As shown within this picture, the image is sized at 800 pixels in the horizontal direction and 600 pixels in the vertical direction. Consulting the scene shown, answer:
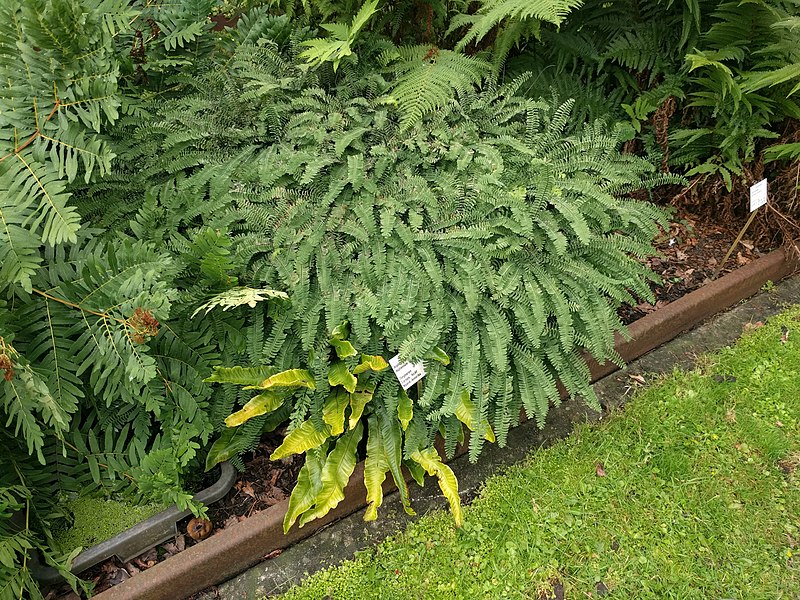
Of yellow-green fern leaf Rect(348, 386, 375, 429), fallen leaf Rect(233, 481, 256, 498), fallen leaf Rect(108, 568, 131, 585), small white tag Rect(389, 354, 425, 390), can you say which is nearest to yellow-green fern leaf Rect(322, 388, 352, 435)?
yellow-green fern leaf Rect(348, 386, 375, 429)

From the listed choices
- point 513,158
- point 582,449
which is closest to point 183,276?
point 513,158

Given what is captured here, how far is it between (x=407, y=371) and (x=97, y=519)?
4.70 feet

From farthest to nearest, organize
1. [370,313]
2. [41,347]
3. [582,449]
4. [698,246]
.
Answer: [698,246], [582,449], [370,313], [41,347]

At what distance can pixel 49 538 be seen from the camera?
2.18 metres

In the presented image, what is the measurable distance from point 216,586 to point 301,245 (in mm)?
1492

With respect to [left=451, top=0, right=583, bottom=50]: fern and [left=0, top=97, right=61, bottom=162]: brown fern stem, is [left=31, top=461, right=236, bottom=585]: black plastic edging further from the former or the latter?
[left=451, top=0, right=583, bottom=50]: fern

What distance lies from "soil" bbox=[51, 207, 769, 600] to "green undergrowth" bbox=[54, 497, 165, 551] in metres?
0.13

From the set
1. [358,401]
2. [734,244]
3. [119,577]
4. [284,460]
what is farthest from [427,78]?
[119,577]

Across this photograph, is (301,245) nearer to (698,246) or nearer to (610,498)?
(610,498)

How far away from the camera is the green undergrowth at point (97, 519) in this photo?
2.29 m

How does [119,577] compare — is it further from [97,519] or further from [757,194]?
[757,194]

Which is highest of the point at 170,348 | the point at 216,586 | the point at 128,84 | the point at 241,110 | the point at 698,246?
the point at 128,84

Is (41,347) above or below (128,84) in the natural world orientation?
below

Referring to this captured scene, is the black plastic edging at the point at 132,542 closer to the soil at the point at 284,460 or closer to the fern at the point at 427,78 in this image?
the soil at the point at 284,460
